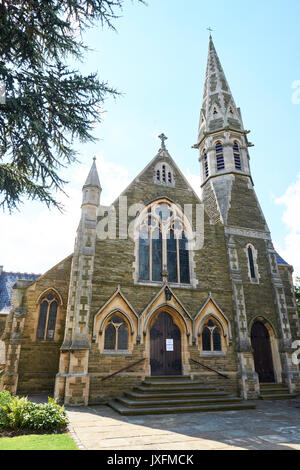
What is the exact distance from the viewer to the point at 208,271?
15383mm

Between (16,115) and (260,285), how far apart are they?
14.0m

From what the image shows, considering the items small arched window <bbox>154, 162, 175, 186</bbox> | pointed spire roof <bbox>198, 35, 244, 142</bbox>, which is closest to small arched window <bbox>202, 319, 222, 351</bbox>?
small arched window <bbox>154, 162, 175, 186</bbox>

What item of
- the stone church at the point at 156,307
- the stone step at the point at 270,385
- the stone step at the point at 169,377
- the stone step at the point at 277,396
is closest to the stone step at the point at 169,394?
the stone church at the point at 156,307

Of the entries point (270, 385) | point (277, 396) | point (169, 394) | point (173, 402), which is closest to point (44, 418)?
point (173, 402)

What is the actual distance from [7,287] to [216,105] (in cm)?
2111

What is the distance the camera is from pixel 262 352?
15312 millimetres

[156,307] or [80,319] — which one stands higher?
[156,307]

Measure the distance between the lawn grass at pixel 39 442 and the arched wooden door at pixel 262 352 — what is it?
1123 cm

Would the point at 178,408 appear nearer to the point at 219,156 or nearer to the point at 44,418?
the point at 44,418

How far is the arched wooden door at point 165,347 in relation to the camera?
1312cm

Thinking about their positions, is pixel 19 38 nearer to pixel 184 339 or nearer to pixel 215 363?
pixel 184 339

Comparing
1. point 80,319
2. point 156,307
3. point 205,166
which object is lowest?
point 80,319

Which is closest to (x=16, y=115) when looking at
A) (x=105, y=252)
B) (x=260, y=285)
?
(x=105, y=252)

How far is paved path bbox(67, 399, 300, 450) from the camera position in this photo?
6.25 metres
